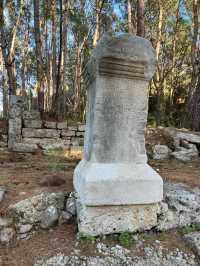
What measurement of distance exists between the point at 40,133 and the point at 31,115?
51cm

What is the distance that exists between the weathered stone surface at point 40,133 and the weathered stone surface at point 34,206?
369 centimetres

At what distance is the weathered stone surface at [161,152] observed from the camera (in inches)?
213

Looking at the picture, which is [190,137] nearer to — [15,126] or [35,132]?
[35,132]

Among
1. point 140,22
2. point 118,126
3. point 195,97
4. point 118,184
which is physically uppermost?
point 140,22

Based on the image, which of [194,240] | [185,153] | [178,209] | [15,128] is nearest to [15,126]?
[15,128]

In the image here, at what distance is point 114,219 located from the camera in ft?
6.35

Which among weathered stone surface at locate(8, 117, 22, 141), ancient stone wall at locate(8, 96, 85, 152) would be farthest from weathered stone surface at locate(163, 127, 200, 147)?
weathered stone surface at locate(8, 117, 22, 141)

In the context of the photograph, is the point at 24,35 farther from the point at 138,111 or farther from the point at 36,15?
the point at 138,111

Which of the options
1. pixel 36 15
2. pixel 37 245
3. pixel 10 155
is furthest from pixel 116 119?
pixel 36 15

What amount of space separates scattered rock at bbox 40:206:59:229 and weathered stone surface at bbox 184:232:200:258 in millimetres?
1124

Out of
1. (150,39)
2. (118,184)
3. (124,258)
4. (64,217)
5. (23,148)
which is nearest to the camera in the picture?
(124,258)

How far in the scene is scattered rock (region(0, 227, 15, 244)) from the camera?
6.33ft

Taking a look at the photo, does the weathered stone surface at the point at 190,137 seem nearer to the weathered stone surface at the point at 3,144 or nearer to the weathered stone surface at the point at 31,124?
the weathered stone surface at the point at 31,124

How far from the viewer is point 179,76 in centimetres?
1353
